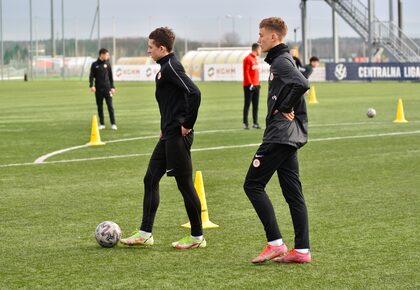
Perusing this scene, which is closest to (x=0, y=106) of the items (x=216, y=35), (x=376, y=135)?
(x=376, y=135)

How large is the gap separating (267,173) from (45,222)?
3.27 meters

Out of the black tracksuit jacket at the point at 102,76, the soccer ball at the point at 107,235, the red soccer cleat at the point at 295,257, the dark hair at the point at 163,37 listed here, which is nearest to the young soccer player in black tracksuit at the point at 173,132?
the dark hair at the point at 163,37

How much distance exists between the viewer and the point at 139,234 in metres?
8.84

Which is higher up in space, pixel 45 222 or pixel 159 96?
pixel 159 96

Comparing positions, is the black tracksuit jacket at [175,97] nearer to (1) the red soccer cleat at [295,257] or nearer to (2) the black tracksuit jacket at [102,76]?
(1) the red soccer cleat at [295,257]

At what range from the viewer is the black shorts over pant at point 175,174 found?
8.70 metres

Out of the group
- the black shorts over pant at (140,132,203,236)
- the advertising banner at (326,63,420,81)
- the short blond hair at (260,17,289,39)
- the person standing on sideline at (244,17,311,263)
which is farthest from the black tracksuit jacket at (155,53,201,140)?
the advertising banner at (326,63,420,81)

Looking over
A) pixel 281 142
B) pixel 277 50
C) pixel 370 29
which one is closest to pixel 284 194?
pixel 281 142

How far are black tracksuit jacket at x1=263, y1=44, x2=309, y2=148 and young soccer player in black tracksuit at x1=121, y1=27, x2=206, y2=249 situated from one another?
37.5 inches

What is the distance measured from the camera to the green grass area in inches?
297

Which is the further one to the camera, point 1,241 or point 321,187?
point 321,187

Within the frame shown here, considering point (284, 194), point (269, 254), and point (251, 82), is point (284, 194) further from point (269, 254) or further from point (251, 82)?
point (251, 82)

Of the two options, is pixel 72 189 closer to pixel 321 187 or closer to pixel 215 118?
pixel 321 187

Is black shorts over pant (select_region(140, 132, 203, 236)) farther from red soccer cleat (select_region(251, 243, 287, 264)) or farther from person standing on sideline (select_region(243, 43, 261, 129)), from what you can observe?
person standing on sideline (select_region(243, 43, 261, 129))
